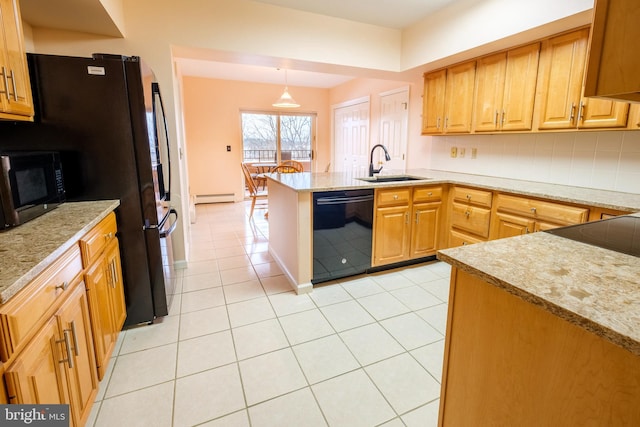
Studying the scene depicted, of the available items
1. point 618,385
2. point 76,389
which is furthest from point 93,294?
point 618,385

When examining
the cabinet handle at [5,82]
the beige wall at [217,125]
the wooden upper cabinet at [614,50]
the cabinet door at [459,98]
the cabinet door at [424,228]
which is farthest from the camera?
the beige wall at [217,125]

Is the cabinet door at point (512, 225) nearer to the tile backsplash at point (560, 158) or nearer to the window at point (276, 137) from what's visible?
the tile backsplash at point (560, 158)

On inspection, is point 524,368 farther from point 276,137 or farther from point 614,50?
point 276,137

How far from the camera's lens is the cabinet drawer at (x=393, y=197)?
8.97 ft

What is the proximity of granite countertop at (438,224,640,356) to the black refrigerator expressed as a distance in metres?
1.76

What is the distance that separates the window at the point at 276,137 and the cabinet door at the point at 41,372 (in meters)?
5.90

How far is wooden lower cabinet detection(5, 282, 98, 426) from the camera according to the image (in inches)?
34.0

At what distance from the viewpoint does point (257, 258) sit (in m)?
3.34

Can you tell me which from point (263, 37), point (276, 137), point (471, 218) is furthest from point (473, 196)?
point (276, 137)

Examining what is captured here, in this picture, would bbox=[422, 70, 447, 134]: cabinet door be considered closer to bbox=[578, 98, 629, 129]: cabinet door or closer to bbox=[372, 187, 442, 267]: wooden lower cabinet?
bbox=[372, 187, 442, 267]: wooden lower cabinet

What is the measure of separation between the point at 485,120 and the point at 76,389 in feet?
11.4

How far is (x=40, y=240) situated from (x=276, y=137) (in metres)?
6.04

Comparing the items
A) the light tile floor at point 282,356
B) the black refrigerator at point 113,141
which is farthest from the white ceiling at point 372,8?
the light tile floor at point 282,356

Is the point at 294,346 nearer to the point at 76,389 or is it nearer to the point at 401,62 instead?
the point at 76,389
